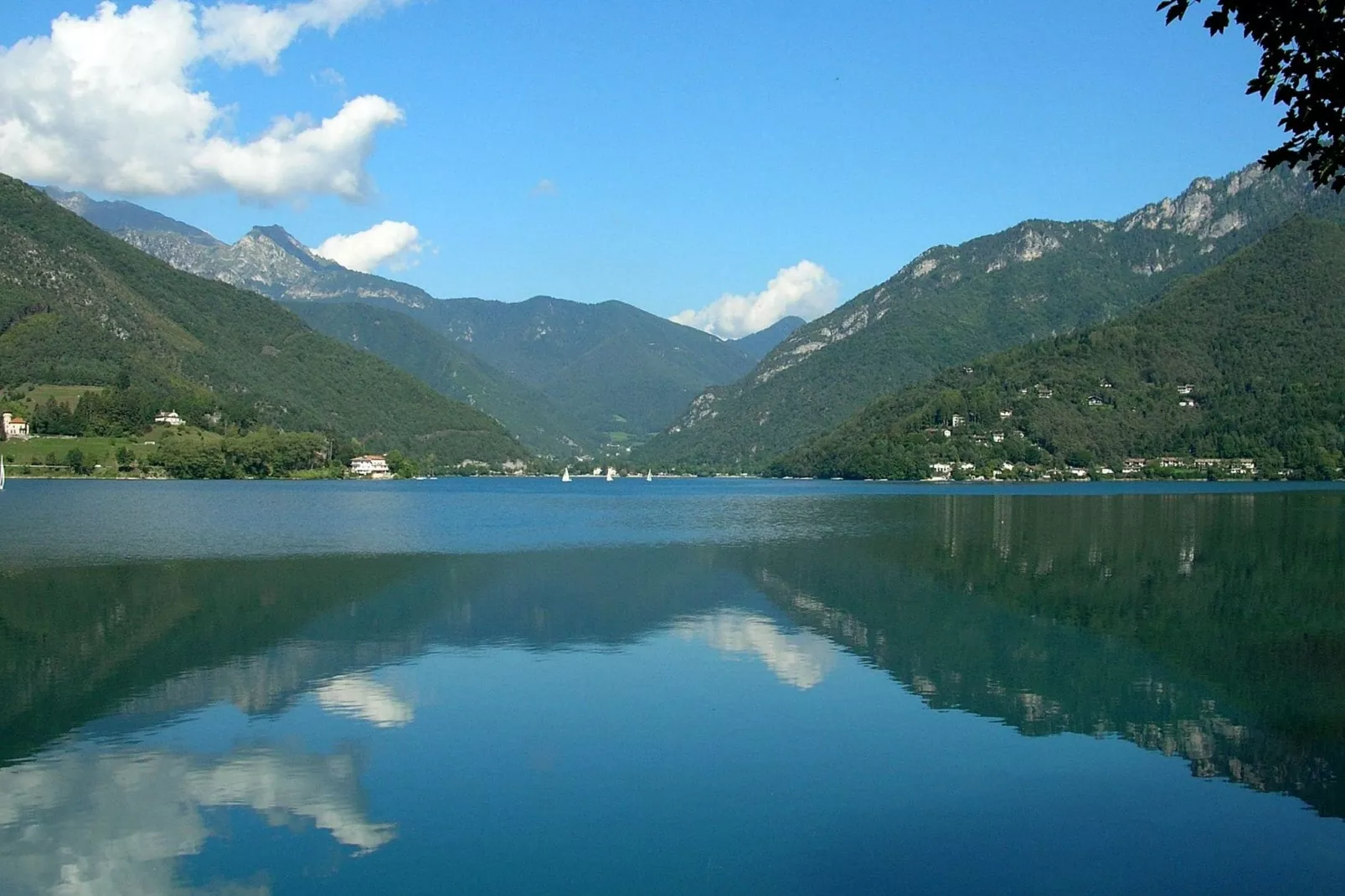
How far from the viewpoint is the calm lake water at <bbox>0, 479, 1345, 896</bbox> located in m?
13.0

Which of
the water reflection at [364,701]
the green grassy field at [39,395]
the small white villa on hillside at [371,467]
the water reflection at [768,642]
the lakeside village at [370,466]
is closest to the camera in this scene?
the water reflection at [364,701]

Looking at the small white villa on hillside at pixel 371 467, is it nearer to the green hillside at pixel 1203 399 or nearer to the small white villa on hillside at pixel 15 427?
the small white villa on hillside at pixel 15 427

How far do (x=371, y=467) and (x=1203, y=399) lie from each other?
442 ft

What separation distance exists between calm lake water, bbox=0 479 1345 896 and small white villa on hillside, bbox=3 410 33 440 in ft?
368

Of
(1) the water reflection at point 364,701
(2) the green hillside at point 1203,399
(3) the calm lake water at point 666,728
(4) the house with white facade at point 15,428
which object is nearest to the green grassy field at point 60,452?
(4) the house with white facade at point 15,428

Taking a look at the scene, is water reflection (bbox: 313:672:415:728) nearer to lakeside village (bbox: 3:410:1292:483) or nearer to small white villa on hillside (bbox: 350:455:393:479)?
lakeside village (bbox: 3:410:1292:483)

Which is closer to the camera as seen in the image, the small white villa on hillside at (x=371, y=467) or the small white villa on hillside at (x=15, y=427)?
the small white villa on hillside at (x=15, y=427)

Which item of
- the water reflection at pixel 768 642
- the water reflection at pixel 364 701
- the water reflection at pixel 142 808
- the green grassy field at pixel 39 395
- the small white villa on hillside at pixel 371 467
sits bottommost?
the water reflection at pixel 142 808

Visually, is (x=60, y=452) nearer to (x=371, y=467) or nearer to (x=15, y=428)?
(x=15, y=428)

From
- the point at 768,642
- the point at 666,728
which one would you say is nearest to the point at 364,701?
the point at 666,728

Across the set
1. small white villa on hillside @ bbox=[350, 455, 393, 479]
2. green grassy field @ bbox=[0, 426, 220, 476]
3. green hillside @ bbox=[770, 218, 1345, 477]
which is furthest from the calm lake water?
small white villa on hillside @ bbox=[350, 455, 393, 479]

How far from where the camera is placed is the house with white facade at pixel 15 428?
14112cm

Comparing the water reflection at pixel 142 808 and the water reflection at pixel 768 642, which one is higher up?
the water reflection at pixel 768 642

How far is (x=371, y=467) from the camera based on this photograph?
190 meters
